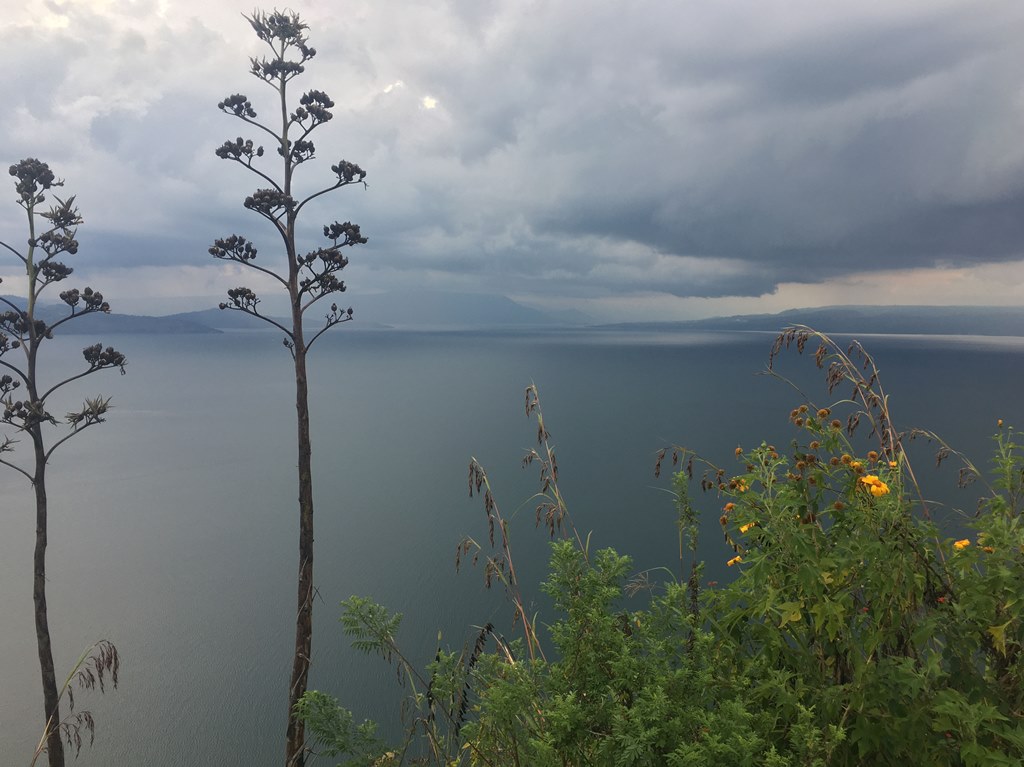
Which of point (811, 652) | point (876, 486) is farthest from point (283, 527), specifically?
point (876, 486)

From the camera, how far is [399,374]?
76562mm

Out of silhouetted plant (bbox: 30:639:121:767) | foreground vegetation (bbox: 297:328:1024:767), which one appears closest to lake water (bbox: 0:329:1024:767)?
silhouetted plant (bbox: 30:639:121:767)

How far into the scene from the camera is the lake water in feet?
37.6

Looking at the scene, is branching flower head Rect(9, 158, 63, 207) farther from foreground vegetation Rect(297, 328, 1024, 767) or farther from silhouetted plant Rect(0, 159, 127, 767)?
foreground vegetation Rect(297, 328, 1024, 767)

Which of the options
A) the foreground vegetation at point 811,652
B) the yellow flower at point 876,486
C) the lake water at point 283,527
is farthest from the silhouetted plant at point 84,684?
the yellow flower at point 876,486

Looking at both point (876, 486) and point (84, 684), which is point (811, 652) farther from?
point (84, 684)

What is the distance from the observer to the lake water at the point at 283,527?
1147 cm

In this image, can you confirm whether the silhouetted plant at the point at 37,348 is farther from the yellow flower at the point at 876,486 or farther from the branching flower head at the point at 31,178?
the yellow flower at the point at 876,486

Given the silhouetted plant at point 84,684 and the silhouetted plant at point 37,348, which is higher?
the silhouetted plant at point 37,348

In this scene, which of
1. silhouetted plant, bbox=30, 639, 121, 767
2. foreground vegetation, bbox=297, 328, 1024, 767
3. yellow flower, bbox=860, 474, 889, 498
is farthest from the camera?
silhouetted plant, bbox=30, 639, 121, 767

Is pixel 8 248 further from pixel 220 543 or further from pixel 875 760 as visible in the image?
pixel 220 543

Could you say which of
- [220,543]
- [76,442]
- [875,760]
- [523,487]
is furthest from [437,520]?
[76,442]

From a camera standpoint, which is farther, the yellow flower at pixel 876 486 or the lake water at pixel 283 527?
the lake water at pixel 283 527

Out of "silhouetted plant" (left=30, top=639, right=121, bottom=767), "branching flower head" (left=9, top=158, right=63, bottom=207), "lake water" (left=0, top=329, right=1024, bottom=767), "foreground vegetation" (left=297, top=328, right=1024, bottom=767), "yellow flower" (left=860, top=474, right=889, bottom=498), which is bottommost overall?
"lake water" (left=0, top=329, right=1024, bottom=767)
